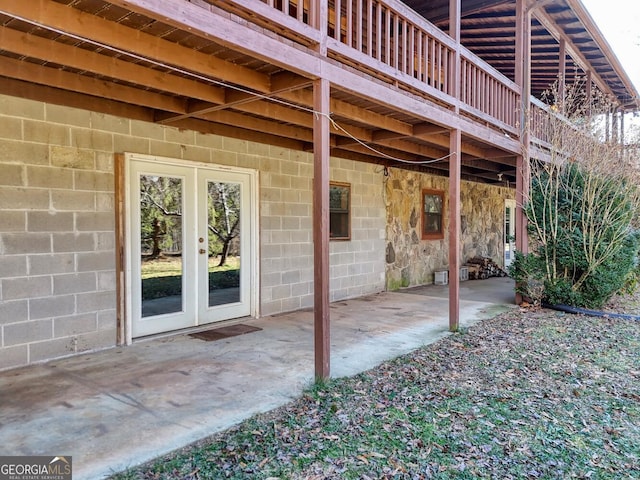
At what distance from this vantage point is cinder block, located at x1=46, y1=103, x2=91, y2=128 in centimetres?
433

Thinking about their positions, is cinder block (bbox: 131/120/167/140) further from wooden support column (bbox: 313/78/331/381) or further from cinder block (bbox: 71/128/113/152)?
wooden support column (bbox: 313/78/331/381)

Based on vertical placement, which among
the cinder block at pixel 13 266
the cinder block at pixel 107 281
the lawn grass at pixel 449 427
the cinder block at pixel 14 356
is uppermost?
the cinder block at pixel 13 266

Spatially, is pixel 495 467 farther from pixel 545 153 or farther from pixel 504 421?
pixel 545 153

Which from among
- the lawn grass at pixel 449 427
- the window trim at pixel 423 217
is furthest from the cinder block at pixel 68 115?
the window trim at pixel 423 217

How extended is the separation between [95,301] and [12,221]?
3.60ft

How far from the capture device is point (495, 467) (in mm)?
2545

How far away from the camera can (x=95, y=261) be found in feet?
15.3

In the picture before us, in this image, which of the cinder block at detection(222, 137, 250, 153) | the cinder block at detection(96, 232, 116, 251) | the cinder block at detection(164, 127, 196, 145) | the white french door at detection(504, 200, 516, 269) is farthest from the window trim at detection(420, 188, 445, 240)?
the cinder block at detection(96, 232, 116, 251)

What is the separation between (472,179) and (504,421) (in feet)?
30.4

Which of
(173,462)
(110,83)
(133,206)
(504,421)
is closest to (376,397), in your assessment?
(504,421)

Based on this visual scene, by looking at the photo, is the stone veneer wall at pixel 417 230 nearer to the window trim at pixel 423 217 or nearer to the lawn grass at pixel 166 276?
the window trim at pixel 423 217

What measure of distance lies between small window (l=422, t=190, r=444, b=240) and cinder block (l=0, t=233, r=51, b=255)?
7.50m

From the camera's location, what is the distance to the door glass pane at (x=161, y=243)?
5.16m

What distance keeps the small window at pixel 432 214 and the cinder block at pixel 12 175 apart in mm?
7696
